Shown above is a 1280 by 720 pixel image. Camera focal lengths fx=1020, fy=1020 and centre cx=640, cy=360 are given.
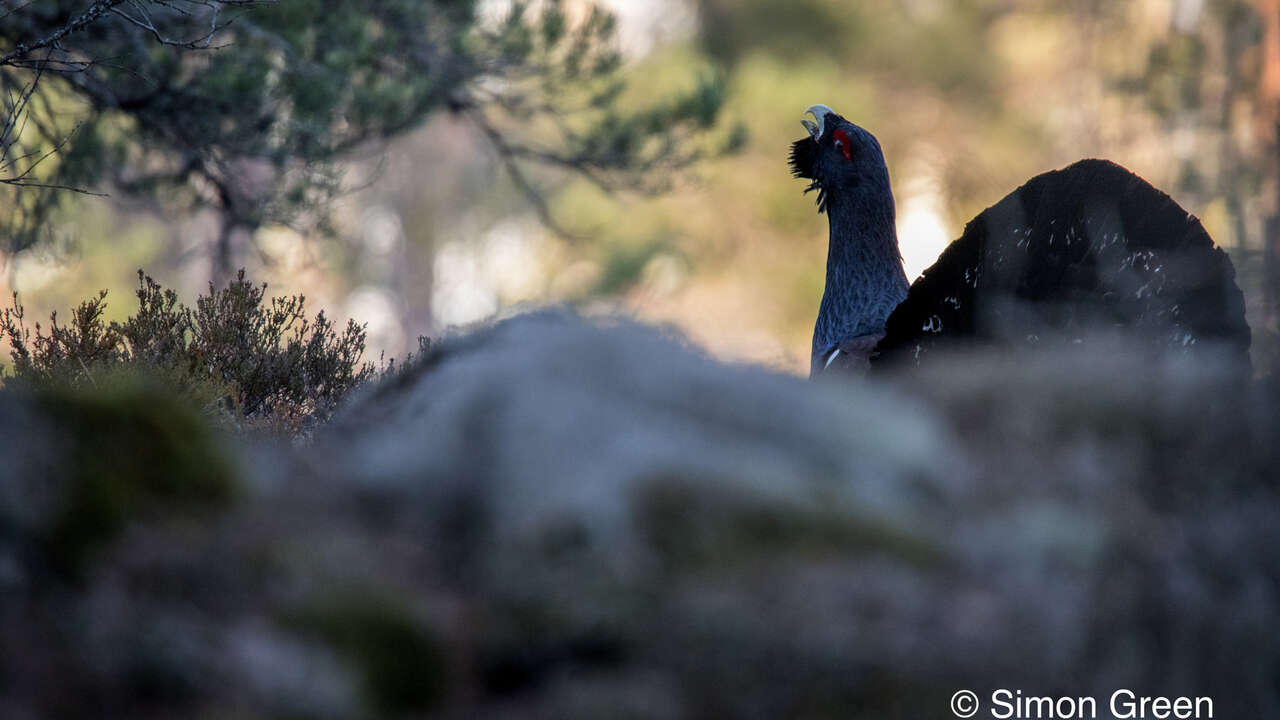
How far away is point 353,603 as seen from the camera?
156cm

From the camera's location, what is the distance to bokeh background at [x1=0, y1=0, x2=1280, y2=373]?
13867 mm

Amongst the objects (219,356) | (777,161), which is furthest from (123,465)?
(777,161)

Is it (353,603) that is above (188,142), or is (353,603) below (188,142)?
below

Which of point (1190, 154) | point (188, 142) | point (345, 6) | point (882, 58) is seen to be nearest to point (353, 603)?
point (188, 142)

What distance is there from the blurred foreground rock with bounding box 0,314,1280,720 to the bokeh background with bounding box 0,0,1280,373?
6998 millimetres

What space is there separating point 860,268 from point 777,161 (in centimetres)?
1459

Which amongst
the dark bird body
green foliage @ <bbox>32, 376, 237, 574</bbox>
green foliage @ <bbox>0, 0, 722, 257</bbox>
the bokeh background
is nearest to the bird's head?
the dark bird body

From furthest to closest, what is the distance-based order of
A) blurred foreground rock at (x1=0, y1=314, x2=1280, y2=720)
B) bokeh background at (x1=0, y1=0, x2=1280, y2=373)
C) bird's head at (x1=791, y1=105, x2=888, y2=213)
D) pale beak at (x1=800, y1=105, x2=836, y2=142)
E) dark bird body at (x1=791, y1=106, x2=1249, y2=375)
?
bokeh background at (x1=0, y1=0, x2=1280, y2=373) < pale beak at (x1=800, y1=105, x2=836, y2=142) < bird's head at (x1=791, y1=105, x2=888, y2=213) < dark bird body at (x1=791, y1=106, x2=1249, y2=375) < blurred foreground rock at (x1=0, y1=314, x2=1280, y2=720)

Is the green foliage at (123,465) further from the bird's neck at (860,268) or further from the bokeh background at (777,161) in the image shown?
the bokeh background at (777,161)

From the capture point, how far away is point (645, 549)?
1602 millimetres

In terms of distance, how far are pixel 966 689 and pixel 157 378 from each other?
3.52 m

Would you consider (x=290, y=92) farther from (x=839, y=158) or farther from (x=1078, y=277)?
(x=1078, y=277)

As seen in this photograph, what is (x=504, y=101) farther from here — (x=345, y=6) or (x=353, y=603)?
(x=353, y=603)

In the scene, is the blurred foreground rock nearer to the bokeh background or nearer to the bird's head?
the bird's head
